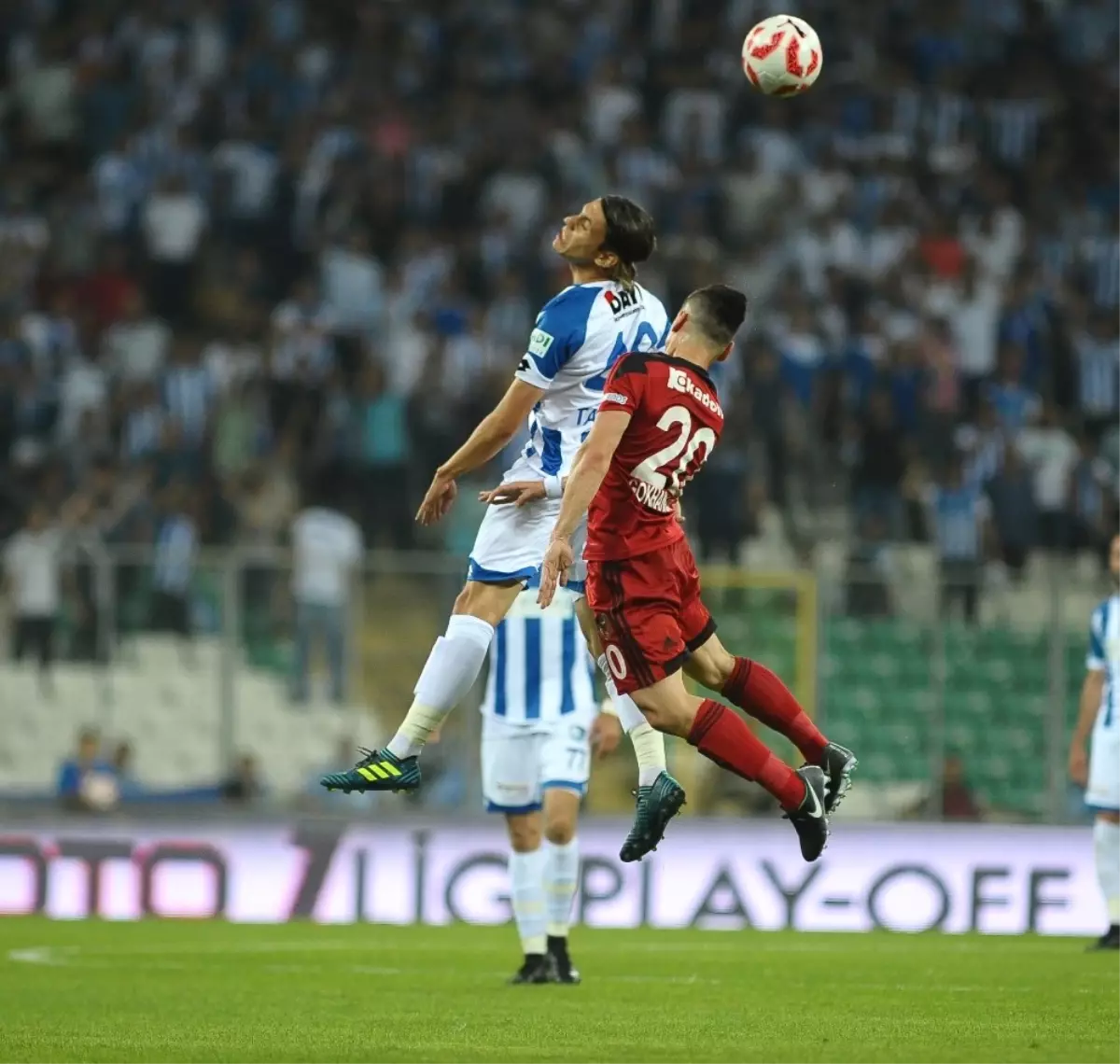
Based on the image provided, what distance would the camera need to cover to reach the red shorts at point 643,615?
8.80m

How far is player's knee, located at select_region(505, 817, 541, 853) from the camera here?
416 inches

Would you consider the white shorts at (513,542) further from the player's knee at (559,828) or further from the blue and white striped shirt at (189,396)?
the blue and white striped shirt at (189,396)

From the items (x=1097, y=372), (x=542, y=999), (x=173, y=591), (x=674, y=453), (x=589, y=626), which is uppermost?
(x=1097, y=372)

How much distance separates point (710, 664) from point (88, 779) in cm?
810

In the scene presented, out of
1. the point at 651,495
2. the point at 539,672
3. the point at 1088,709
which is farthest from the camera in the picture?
the point at 1088,709

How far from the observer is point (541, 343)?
9.21m

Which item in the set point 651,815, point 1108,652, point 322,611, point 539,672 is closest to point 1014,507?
point 322,611

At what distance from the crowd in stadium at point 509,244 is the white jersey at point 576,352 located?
795 centimetres

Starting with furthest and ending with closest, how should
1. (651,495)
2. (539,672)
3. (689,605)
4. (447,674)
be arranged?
(539,672) → (447,674) → (689,605) → (651,495)

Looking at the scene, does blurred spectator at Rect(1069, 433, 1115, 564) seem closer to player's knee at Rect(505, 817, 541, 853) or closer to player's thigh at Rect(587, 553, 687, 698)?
player's knee at Rect(505, 817, 541, 853)

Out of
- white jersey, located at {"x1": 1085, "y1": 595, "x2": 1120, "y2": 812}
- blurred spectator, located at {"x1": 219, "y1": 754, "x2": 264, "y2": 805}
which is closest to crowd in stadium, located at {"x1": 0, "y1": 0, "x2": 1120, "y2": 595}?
blurred spectator, located at {"x1": 219, "y1": 754, "x2": 264, "y2": 805}

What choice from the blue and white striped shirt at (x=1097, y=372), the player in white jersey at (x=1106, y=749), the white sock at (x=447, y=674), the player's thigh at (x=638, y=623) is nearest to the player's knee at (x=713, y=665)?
the player's thigh at (x=638, y=623)

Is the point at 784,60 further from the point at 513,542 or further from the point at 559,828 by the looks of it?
the point at 559,828

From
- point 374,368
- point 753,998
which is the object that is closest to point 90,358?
point 374,368
